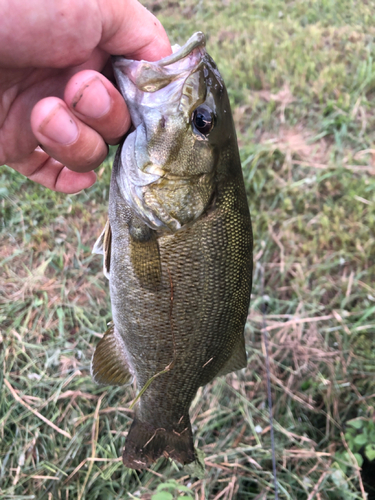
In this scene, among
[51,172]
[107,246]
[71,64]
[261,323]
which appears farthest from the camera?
[261,323]

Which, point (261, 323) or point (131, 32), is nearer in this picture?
point (131, 32)

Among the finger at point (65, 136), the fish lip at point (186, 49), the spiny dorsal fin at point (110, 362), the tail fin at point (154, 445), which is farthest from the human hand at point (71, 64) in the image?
the tail fin at point (154, 445)

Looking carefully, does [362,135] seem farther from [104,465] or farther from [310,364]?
[104,465]

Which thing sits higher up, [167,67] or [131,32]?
[131,32]

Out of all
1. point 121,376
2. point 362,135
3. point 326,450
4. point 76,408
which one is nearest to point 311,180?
point 362,135

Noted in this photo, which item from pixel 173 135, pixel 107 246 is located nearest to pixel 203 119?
pixel 173 135

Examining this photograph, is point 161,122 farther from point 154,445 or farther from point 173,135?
point 154,445

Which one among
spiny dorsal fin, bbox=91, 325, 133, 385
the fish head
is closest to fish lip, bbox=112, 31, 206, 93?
A: the fish head
